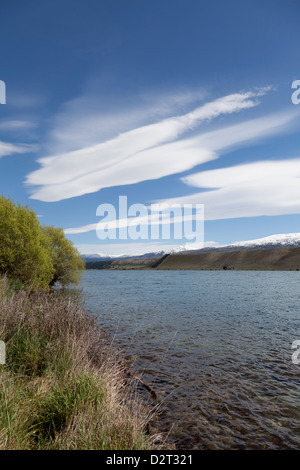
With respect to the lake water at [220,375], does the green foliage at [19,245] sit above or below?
A: above

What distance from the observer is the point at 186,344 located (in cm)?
1612

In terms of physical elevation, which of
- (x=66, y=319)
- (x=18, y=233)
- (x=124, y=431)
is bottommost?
(x=124, y=431)

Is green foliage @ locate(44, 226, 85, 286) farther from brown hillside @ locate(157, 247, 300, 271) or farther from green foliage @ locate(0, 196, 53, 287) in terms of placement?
brown hillside @ locate(157, 247, 300, 271)

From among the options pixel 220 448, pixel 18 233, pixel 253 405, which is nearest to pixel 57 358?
pixel 220 448

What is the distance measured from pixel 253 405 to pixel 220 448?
274 cm

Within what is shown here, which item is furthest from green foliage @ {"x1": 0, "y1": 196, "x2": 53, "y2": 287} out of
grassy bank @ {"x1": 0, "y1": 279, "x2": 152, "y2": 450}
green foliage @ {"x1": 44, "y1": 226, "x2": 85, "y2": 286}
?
grassy bank @ {"x1": 0, "y1": 279, "x2": 152, "y2": 450}

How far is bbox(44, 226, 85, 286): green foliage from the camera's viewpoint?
157ft

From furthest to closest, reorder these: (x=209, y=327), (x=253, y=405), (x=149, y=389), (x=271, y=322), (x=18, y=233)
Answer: (x=18, y=233) → (x=271, y=322) → (x=209, y=327) → (x=149, y=389) → (x=253, y=405)

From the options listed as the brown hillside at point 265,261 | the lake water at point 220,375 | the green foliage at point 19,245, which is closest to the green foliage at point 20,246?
the green foliage at point 19,245

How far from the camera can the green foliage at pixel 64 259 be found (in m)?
47.9

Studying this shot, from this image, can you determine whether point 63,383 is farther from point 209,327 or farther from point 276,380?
point 209,327

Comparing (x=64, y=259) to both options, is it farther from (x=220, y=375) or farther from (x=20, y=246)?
(x=220, y=375)

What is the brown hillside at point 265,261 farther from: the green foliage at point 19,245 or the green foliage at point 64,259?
the green foliage at point 19,245

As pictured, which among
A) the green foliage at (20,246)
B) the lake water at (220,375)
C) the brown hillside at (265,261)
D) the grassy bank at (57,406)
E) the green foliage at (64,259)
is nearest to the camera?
the grassy bank at (57,406)
